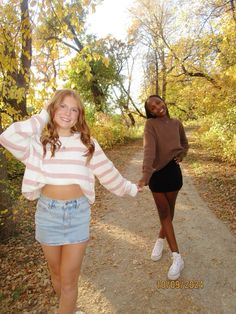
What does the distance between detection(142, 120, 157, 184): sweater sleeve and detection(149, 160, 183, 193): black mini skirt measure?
186 mm

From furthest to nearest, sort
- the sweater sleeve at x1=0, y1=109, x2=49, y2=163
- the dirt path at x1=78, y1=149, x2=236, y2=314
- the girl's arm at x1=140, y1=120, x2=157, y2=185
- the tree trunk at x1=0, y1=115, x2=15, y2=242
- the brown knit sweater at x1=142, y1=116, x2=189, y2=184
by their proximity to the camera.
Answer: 1. the tree trunk at x1=0, y1=115, x2=15, y2=242
2. the brown knit sweater at x1=142, y1=116, x2=189, y2=184
3. the girl's arm at x1=140, y1=120, x2=157, y2=185
4. the dirt path at x1=78, y1=149, x2=236, y2=314
5. the sweater sleeve at x1=0, y1=109, x2=49, y2=163

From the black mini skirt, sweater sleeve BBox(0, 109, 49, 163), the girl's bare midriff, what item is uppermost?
sweater sleeve BBox(0, 109, 49, 163)

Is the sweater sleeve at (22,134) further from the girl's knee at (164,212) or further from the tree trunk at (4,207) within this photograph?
the tree trunk at (4,207)

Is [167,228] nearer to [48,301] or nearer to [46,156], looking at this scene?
[48,301]

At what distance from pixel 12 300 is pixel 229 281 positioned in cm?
269

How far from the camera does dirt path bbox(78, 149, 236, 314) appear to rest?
3.71 meters

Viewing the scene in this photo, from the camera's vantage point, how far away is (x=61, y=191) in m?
2.73

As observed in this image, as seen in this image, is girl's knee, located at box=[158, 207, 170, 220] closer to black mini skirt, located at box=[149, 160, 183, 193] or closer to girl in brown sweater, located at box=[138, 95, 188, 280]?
girl in brown sweater, located at box=[138, 95, 188, 280]

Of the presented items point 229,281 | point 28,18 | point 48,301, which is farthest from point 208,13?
point 48,301

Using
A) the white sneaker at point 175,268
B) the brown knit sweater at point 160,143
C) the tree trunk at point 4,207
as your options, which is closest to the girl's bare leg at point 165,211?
the white sneaker at point 175,268

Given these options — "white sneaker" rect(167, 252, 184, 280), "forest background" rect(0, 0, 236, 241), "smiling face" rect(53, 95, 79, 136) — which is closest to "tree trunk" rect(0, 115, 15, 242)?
"forest background" rect(0, 0, 236, 241)

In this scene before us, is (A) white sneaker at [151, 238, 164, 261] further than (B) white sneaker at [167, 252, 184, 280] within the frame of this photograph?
Yes

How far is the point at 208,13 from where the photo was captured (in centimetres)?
1386

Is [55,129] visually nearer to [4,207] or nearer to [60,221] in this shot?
[60,221]
